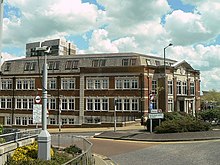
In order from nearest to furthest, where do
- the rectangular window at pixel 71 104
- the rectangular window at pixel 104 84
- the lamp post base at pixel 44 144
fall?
the lamp post base at pixel 44 144, the rectangular window at pixel 104 84, the rectangular window at pixel 71 104

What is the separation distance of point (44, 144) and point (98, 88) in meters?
43.9

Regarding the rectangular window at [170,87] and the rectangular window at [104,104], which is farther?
the rectangular window at [170,87]

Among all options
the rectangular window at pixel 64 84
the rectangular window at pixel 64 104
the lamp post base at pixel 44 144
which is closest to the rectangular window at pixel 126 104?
the rectangular window at pixel 64 104

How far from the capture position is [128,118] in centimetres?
5338

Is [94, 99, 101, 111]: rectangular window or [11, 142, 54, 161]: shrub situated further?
[94, 99, 101, 111]: rectangular window

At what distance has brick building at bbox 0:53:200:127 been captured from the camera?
176ft

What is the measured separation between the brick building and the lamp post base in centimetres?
3811

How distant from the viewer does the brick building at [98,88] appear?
176 feet

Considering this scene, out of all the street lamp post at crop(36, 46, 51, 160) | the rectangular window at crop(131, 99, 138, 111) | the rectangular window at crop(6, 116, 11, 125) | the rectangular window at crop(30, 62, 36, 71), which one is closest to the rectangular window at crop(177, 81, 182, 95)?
the rectangular window at crop(131, 99, 138, 111)

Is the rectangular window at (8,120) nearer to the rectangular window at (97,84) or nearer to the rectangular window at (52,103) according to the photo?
the rectangular window at (52,103)

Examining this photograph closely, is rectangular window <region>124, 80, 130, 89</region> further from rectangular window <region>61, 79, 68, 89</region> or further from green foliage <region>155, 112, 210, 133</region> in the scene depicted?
green foliage <region>155, 112, 210, 133</region>

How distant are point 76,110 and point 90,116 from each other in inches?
116

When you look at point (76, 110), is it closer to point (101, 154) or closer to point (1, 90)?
point (1, 90)

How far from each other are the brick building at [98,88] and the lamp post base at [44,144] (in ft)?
125
